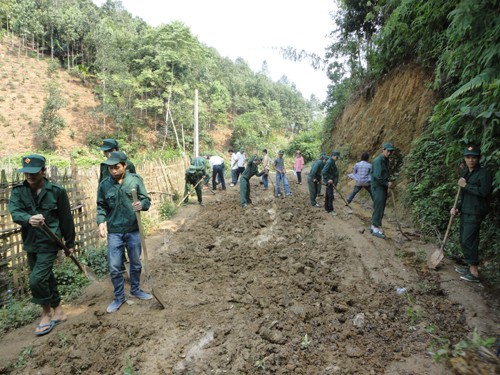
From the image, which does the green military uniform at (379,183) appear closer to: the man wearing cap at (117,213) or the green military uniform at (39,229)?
the man wearing cap at (117,213)

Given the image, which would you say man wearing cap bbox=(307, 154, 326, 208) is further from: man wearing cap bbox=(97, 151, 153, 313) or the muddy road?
man wearing cap bbox=(97, 151, 153, 313)

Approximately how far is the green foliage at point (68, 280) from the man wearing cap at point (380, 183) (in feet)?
17.9

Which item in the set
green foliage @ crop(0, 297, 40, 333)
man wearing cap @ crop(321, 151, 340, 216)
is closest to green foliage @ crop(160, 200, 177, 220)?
man wearing cap @ crop(321, 151, 340, 216)

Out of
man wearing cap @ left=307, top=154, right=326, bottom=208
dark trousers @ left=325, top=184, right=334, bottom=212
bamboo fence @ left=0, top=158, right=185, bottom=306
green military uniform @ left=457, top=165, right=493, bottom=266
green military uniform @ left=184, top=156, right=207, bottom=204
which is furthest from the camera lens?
green military uniform @ left=184, top=156, right=207, bottom=204

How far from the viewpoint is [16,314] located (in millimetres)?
3537

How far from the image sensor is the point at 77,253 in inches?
201

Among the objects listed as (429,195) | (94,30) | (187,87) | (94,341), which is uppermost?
(94,30)

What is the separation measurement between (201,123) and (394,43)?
26163 mm

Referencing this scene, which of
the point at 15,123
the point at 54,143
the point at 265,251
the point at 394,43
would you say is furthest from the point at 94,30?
the point at 265,251

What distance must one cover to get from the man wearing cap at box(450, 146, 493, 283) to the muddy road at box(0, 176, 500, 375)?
40 cm

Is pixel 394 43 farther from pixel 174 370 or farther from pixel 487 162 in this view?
pixel 174 370

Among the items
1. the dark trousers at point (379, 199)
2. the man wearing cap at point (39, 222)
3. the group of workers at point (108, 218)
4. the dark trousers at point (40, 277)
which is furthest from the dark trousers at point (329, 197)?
the dark trousers at point (40, 277)

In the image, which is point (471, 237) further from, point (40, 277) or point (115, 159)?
point (40, 277)

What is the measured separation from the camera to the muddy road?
2688 mm
